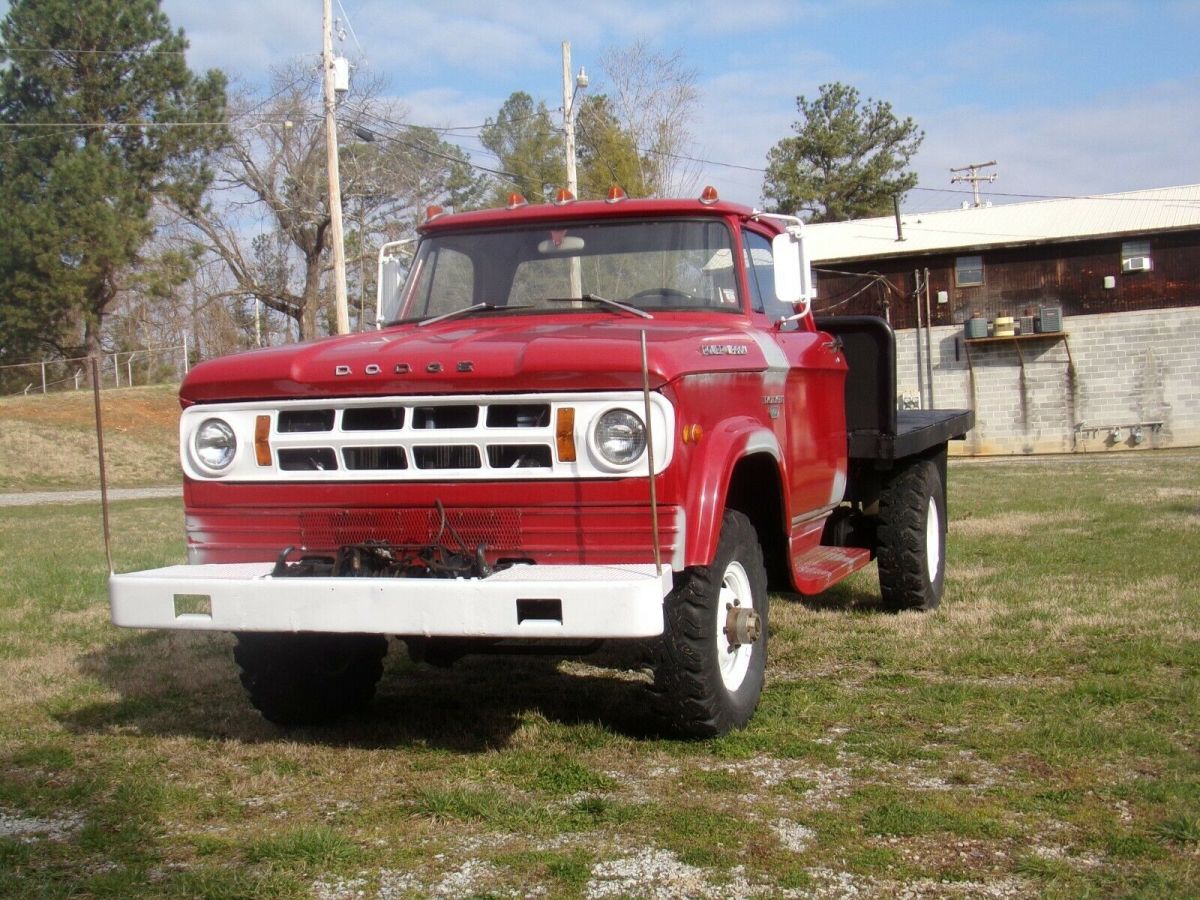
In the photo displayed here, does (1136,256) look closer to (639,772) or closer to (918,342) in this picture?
Answer: (918,342)

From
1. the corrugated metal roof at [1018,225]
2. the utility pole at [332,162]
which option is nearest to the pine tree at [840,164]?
the corrugated metal roof at [1018,225]

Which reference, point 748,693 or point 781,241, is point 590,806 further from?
point 781,241

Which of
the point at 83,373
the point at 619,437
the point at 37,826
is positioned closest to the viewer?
the point at 37,826

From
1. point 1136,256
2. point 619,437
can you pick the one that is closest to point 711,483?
point 619,437

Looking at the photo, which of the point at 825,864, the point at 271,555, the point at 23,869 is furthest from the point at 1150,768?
the point at 23,869

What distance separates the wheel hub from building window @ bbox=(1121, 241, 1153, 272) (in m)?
33.3

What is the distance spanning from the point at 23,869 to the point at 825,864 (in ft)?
7.58

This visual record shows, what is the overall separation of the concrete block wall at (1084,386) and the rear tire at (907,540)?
28.0 m

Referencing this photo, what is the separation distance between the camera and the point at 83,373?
124ft

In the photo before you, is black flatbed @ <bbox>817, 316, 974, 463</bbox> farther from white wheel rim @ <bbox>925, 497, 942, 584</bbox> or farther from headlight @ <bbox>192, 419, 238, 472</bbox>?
headlight @ <bbox>192, 419, 238, 472</bbox>

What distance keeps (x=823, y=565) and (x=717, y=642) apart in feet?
5.26

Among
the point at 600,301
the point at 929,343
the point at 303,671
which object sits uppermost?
the point at 929,343

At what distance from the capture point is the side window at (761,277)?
237 inches

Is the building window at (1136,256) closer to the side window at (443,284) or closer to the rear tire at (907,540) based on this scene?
the rear tire at (907,540)
